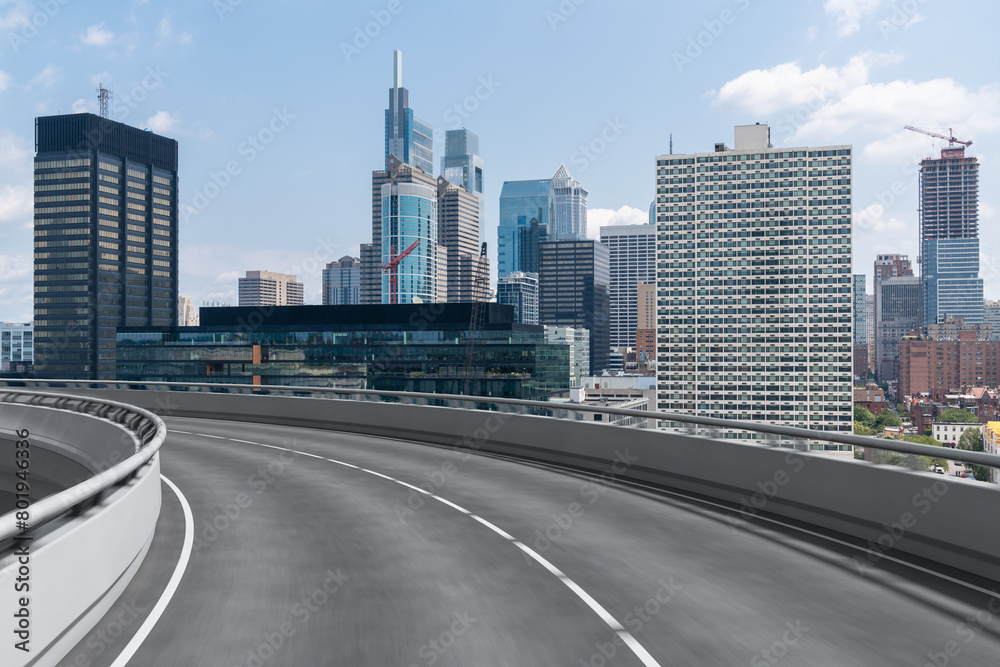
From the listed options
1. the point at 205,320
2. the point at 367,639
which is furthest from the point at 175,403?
the point at 205,320

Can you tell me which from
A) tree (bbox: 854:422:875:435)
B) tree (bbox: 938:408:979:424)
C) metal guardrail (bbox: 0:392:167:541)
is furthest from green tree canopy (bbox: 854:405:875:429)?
metal guardrail (bbox: 0:392:167:541)

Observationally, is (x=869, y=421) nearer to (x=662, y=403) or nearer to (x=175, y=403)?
(x=662, y=403)

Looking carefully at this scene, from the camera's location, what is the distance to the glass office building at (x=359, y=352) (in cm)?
12569

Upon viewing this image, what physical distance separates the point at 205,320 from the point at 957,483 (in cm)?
15157

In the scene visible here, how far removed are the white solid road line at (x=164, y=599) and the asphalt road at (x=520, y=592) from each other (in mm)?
80

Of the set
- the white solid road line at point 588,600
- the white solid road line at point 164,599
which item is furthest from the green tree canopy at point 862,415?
the white solid road line at point 164,599

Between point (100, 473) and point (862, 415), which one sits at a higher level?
point (100, 473)

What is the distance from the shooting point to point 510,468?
18.5 metres

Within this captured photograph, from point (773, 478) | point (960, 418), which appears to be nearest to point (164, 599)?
point (773, 478)

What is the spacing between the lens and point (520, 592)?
813 centimetres

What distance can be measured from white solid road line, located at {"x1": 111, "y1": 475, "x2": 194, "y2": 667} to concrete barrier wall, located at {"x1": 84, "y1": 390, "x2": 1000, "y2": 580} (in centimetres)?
736

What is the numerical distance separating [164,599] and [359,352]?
12510 centimetres

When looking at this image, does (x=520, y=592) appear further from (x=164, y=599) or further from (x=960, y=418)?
(x=960, y=418)

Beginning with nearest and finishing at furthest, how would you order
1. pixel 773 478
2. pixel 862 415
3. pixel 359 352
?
1. pixel 773 478
2. pixel 359 352
3. pixel 862 415
